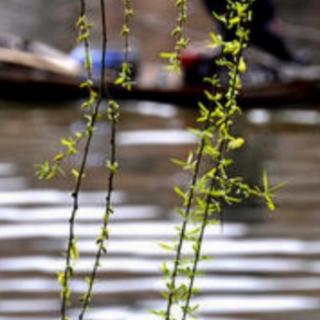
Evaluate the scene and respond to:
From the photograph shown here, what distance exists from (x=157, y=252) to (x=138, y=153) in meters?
1.90

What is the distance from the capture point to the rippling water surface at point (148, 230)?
4.82 m

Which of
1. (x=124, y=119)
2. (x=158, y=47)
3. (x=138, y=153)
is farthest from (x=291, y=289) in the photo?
(x=158, y=47)

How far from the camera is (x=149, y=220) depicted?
5875mm

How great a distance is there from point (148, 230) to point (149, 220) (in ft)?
0.56

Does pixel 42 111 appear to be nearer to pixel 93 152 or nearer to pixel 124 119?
pixel 124 119

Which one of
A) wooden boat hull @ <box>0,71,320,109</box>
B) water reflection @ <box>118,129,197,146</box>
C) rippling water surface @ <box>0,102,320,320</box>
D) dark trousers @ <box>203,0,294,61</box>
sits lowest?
rippling water surface @ <box>0,102,320,320</box>

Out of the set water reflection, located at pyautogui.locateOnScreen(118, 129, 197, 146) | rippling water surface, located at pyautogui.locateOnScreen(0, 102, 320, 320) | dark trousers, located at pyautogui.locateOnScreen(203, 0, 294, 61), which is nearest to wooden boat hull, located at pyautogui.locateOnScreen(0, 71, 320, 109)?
dark trousers, located at pyautogui.locateOnScreen(203, 0, 294, 61)

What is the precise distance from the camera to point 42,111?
334 inches

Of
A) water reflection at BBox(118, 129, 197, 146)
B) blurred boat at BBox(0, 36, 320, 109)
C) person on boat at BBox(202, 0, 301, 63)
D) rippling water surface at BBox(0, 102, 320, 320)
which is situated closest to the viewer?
rippling water surface at BBox(0, 102, 320, 320)

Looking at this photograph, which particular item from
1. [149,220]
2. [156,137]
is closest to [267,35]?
[156,137]

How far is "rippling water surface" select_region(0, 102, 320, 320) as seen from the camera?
4816 mm

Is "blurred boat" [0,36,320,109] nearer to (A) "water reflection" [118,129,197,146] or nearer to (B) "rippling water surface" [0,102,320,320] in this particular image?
(B) "rippling water surface" [0,102,320,320]

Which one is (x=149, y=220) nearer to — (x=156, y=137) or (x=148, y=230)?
(x=148, y=230)

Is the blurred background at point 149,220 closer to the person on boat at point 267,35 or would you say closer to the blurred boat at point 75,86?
the blurred boat at point 75,86
